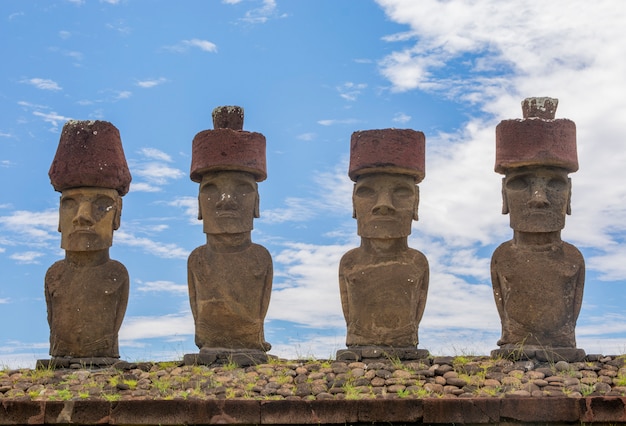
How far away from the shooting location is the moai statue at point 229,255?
43.8ft

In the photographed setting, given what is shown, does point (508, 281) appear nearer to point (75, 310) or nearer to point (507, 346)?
point (507, 346)

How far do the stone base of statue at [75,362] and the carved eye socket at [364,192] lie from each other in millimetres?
3881

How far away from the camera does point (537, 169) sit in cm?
1343

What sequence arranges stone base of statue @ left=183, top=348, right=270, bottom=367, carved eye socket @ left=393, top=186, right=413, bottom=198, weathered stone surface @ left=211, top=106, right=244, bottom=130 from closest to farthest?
1. stone base of statue @ left=183, top=348, right=270, bottom=367
2. carved eye socket @ left=393, top=186, right=413, bottom=198
3. weathered stone surface @ left=211, top=106, right=244, bottom=130

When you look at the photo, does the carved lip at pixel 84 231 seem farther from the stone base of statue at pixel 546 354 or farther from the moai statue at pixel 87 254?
the stone base of statue at pixel 546 354

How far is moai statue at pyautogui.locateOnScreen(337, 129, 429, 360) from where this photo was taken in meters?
13.1

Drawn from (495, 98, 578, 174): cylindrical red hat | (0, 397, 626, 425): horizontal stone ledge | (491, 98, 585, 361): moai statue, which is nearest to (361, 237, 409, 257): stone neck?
(491, 98, 585, 361): moai statue

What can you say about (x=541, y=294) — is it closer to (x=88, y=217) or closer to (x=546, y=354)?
(x=546, y=354)

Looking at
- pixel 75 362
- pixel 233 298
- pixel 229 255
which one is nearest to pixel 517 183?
pixel 229 255

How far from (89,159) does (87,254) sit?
1.31 m

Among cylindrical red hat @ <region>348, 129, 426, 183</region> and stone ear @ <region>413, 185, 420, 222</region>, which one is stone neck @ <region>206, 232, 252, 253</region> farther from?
stone ear @ <region>413, 185, 420, 222</region>

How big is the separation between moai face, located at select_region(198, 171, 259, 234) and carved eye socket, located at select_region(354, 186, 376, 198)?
140 cm

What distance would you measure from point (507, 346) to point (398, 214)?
224cm

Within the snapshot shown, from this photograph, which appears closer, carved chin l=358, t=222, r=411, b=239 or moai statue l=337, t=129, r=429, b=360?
moai statue l=337, t=129, r=429, b=360
